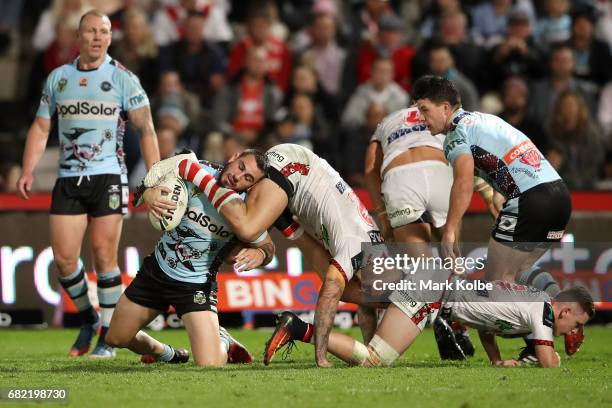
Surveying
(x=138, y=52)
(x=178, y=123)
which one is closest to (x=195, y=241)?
(x=178, y=123)

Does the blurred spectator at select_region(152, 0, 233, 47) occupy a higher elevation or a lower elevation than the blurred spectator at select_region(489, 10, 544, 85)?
higher

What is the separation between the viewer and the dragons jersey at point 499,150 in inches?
336

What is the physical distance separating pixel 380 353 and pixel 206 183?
1715mm

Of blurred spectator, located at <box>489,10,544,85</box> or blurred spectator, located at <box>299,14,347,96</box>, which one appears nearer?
blurred spectator, located at <box>489,10,544,85</box>

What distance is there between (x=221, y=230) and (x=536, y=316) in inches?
90.2

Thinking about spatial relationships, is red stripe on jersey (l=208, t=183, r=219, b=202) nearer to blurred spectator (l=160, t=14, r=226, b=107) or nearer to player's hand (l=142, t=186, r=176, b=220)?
player's hand (l=142, t=186, r=176, b=220)

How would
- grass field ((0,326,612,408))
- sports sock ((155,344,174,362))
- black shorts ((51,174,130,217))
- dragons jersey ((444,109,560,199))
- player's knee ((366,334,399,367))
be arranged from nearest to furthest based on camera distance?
grass field ((0,326,612,408)), player's knee ((366,334,399,367)), dragons jersey ((444,109,560,199)), sports sock ((155,344,174,362)), black shorts ((51,174,130,217))

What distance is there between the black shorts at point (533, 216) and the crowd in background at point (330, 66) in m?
5.37

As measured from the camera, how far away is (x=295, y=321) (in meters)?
8.07

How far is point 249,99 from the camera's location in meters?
15.6

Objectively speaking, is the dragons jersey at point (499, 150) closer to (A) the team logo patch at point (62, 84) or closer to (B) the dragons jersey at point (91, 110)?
(B) the dragons jersey at point (91, 110)

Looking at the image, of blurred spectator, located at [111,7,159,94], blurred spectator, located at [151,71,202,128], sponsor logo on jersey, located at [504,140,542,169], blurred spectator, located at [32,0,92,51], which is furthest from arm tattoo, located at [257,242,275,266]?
blurred spectator, located at [32,0,92,51]

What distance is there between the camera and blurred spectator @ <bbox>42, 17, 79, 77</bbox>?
1569 centimetres

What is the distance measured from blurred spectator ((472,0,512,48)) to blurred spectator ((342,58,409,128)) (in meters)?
2.01
